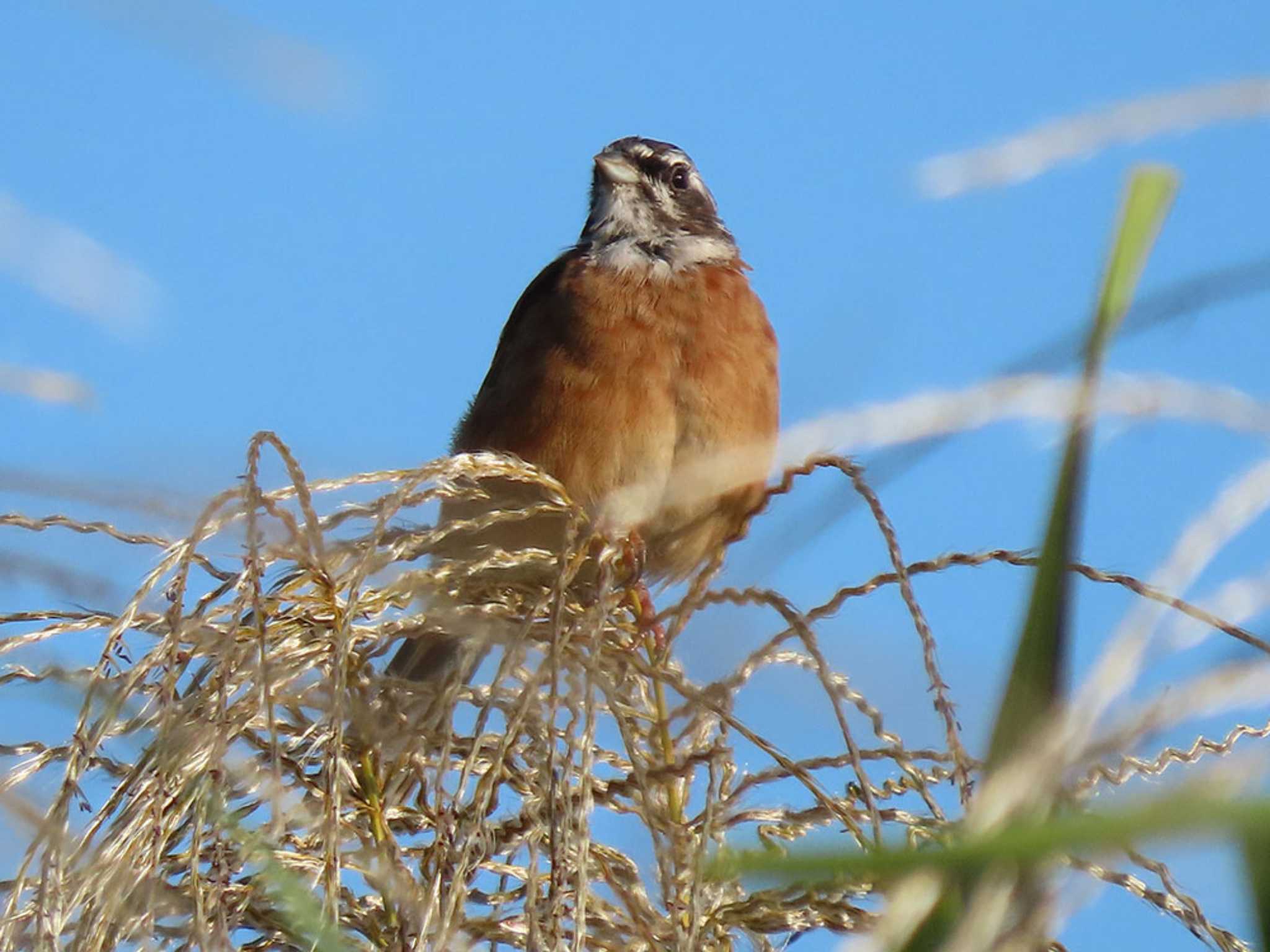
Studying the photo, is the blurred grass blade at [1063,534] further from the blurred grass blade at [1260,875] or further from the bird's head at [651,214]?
the bird's head at [651,214]

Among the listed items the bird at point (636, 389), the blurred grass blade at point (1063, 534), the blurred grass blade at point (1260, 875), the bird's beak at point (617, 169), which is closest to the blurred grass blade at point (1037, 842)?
the blurred grass blade at point (1260, 875)

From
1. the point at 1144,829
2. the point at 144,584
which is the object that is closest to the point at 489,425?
the point at 144,584

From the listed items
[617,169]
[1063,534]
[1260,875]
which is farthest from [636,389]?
[1260,875]

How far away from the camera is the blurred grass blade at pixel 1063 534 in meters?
0.76

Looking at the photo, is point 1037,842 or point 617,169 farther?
point 617,169

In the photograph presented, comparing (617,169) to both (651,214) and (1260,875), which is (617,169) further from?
(1260,875)

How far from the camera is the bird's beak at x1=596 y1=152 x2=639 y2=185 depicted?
4969mm

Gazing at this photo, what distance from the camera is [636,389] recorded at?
4.12 metres

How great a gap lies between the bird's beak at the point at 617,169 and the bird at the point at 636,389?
11.9 inches

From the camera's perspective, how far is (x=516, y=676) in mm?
2402

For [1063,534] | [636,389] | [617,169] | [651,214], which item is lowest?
[1063,534]

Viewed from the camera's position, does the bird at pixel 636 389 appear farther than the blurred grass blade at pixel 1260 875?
Yes

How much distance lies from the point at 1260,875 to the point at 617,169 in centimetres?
447

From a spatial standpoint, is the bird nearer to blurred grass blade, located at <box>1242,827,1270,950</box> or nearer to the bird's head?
the bird's head
